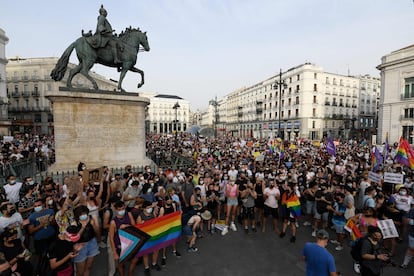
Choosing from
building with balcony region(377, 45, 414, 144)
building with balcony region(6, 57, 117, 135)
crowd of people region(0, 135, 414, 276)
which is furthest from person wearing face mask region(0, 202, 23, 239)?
building with balcony region(6, 57, 117, 135)

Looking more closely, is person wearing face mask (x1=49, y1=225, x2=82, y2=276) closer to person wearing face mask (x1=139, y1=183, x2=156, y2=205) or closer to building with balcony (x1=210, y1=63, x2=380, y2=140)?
person wearing face mask (x1=139, y1=183, x2=156, y2=205)

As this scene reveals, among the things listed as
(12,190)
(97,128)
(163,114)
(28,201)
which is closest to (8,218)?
(28,201)

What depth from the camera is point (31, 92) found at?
174 ft

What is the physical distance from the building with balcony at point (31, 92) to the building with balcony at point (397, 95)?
2402 inches

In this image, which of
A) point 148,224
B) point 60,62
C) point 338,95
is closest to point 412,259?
point 148,224

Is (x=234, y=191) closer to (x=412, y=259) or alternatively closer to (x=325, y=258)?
(x=325, y=258)

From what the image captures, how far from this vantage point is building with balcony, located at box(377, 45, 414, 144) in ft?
105

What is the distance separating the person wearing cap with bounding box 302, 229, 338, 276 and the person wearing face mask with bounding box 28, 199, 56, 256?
4.99 metres

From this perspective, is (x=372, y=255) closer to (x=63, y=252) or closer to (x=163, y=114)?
(x=63, y=252)

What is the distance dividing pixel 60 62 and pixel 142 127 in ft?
14.4

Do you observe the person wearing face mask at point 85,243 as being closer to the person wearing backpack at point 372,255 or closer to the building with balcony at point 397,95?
the person wearing backpack at point 372,255

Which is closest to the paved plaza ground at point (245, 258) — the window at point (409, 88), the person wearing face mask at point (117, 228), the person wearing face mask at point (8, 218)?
the person wearing face mask at point (117, 228)

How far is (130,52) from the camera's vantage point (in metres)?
10.4

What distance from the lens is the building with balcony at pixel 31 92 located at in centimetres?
5247
